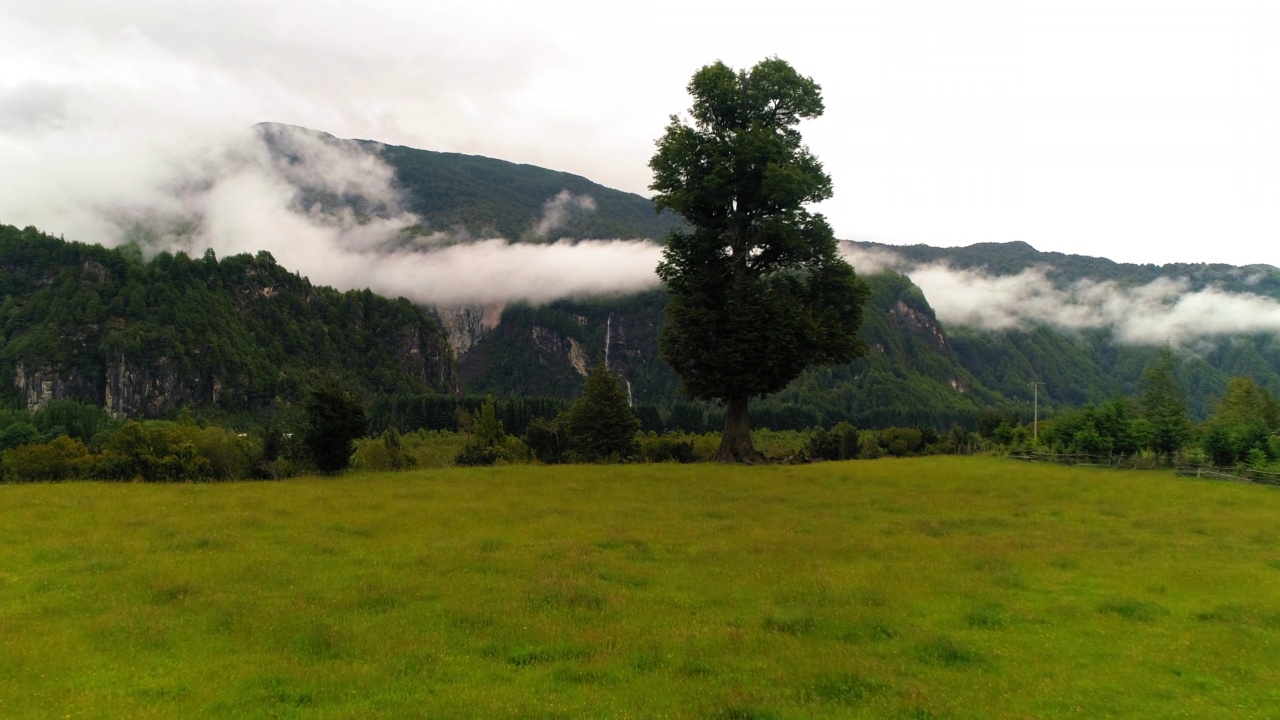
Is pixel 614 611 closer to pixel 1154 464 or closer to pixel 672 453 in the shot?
pixel 672 453

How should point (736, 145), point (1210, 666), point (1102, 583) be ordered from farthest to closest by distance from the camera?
1. point (736, 145)
2. point (1102, 583)
3. point (1210, 666)

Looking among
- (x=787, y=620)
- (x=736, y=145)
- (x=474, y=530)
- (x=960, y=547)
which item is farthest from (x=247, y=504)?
(x=736, y=145)

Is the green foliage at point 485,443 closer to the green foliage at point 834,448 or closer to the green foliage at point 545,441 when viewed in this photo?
the green foliage at point 545,441

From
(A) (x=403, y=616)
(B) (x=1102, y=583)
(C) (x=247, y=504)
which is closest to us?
(A) (x=403, y=616)

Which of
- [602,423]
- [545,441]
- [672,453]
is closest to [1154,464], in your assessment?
[672,453]

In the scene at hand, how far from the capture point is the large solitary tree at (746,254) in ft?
125

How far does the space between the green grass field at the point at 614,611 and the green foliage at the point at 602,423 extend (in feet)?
120

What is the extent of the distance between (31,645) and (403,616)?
14.9ft

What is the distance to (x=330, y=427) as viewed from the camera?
32.8 m

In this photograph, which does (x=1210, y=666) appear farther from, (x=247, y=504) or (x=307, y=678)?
(x=247, y=504)

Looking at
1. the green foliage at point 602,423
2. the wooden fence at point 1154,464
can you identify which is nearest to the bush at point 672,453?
the green foliage at point 602,423

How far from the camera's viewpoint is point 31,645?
9.59 m

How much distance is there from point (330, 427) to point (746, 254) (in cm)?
2218

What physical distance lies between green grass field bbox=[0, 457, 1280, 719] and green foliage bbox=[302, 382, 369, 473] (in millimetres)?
9818
